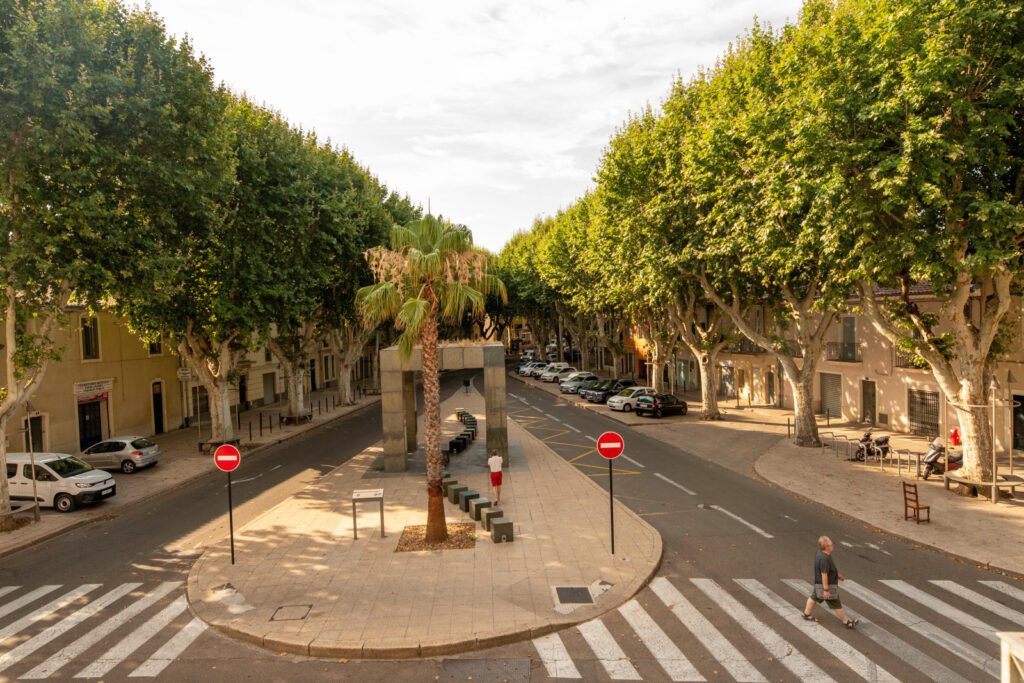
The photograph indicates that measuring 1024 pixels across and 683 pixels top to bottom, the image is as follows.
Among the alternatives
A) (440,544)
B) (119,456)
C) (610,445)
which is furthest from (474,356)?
(119,456)

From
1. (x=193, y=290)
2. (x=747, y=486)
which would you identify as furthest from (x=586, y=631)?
(x=193, y=290)

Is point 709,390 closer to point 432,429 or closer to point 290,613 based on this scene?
point 432,429

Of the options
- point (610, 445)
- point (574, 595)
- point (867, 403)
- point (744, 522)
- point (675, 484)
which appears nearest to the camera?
point (574, 595)

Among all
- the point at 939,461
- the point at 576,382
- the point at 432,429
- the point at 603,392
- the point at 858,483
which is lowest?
the point at 858,483

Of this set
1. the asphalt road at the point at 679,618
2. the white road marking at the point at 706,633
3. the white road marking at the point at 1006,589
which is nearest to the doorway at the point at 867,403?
the asphalt road at the point at 679,618

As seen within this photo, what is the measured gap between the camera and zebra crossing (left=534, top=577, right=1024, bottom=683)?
8.92 metres

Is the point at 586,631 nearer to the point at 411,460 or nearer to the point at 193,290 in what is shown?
the point at 411,460

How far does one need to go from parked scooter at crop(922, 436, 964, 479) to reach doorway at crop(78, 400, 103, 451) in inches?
1374

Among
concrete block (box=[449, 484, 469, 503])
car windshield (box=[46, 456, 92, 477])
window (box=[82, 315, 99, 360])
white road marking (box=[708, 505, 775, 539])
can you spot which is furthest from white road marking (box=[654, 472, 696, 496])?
window (box=[82, 315, 99, 360])

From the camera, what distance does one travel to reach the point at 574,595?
1163 cm

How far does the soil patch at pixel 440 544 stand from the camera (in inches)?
564

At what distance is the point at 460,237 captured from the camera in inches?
565

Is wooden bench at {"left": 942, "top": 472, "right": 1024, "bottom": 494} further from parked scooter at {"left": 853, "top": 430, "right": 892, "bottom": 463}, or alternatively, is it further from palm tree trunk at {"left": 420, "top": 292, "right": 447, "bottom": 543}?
palm tree trunk at {"left": 420, "top": 292, "right": 447, "bottom": 543}

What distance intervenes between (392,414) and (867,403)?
974 inches
